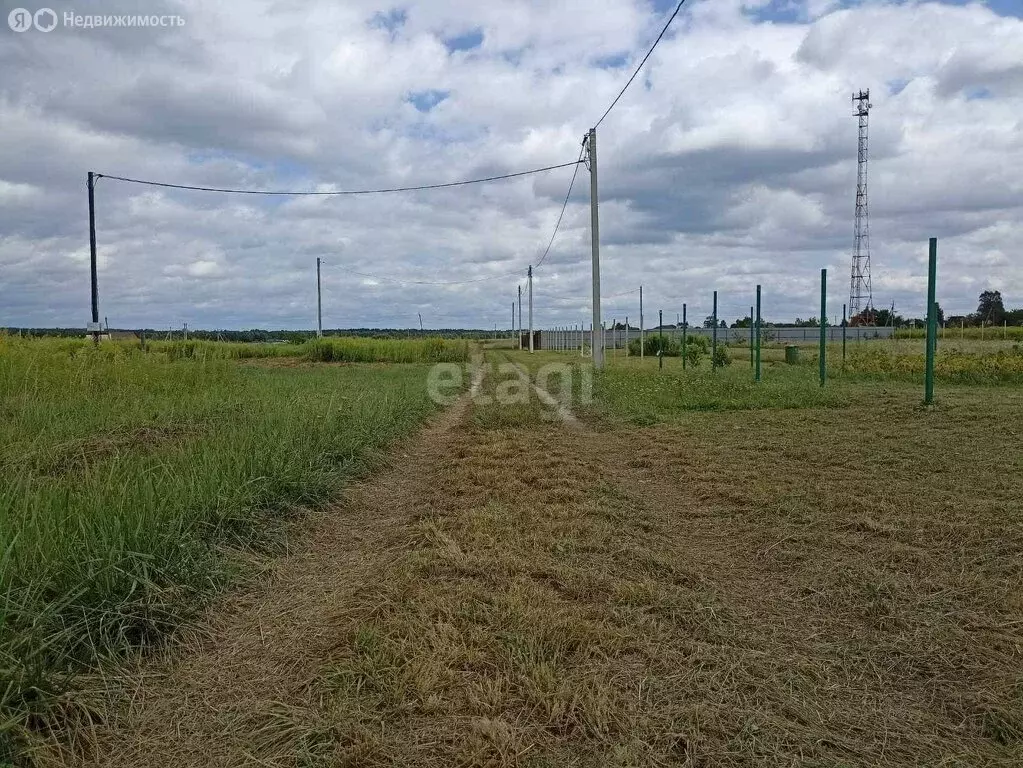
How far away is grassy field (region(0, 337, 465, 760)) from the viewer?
110 inches

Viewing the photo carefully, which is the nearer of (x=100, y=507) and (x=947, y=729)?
(x=947, y=729)

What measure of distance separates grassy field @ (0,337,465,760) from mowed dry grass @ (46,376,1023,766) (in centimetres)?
26

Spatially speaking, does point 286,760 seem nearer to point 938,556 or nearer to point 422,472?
point 938,556

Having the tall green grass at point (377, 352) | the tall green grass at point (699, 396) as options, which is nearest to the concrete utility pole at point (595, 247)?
the tall green grass at point (699, 396)

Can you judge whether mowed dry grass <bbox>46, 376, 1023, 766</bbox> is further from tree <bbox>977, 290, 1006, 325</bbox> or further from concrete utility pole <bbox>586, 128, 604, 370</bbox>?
tree <bbox>977, 290, 1006, 325</bbox>

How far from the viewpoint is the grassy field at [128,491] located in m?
2.80

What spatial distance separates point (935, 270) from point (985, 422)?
7.18ft

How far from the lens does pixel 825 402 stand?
1112cm

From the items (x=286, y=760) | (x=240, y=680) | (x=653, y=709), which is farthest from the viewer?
(x=240, y=680)

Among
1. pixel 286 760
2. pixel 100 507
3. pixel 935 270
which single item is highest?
pixel 935 270

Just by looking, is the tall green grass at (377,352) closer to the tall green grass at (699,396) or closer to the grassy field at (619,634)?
the tall green grass at (699,396)

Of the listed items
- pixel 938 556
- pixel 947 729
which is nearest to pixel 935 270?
pixel 938 556

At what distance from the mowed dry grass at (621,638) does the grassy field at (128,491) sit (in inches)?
10.1

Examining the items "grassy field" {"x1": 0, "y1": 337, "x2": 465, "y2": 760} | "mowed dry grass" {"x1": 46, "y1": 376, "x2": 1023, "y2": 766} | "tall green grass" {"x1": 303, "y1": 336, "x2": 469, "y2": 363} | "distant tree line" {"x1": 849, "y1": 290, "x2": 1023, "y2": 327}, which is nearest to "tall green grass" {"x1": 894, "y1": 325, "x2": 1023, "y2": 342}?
"distant tree line" {"x1": 849, "y1": 290, "x2": 1023, "y2": 327}
